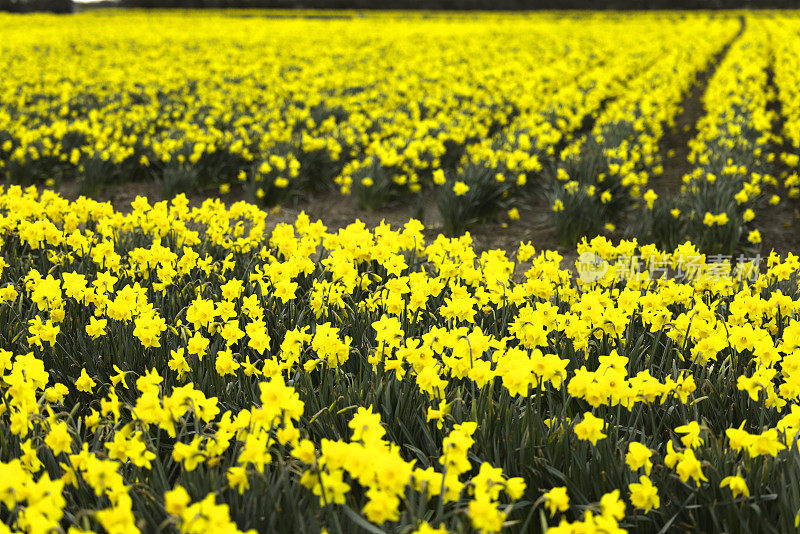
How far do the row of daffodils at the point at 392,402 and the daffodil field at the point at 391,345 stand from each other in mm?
12

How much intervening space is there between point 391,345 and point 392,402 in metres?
0.22

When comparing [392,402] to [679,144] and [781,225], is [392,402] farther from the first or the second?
[679,144]

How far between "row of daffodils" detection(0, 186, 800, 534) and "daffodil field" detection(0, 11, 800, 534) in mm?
12

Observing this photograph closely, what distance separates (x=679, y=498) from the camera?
6.72ft

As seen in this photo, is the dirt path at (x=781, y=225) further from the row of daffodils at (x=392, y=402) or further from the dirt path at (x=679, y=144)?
the row of daffodils at (x=392, y=402)

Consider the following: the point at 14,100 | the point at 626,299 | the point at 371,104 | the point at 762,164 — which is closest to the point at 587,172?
the point at 762,164

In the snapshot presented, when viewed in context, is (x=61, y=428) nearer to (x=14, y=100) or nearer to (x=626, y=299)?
(x=626, y=299)

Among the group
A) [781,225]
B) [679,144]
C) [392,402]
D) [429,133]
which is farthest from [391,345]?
[679,144]

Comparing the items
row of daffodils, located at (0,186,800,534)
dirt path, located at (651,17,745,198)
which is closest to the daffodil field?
row of daffodils, located at (0,186,800,534)

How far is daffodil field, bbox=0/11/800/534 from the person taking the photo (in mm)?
1848

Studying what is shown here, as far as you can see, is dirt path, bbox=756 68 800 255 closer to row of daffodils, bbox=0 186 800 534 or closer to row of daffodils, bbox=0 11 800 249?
row of daffodils, bbox=0 11 800 249

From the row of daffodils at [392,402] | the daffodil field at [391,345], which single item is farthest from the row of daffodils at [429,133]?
the row of daffodils at [392,402]

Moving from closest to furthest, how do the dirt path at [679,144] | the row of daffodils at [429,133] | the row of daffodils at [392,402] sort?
the row of daffodils at [392,402] → the row of daffodils at [429,133] → the dirt path at [679,144]

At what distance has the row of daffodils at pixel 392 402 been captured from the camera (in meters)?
1.78
